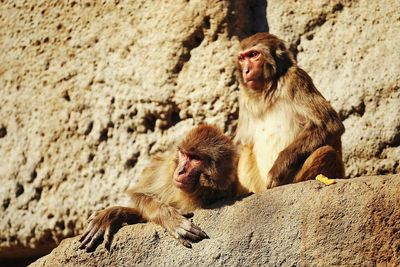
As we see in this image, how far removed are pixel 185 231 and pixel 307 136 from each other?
1.54 m

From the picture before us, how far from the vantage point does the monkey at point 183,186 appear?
583cm

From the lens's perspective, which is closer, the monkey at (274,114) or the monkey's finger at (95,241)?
the monkey's finger at (95,241)

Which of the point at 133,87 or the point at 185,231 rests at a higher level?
the point at 185,231

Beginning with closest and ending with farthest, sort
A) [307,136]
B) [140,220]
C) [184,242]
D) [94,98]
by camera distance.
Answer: [184,242]
[140,220]
[307,136]
[94,98]

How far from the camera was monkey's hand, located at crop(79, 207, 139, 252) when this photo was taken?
18.4 feet

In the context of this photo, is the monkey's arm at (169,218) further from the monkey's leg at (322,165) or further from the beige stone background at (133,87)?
the beige stone background at (133,87)

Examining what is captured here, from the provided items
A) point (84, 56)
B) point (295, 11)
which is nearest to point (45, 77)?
point (84, 56)

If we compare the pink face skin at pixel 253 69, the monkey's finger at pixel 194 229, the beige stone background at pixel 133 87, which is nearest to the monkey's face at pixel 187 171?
the monkey's finger at pixel 194 229

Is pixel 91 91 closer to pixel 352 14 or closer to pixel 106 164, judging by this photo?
pixel 106 164

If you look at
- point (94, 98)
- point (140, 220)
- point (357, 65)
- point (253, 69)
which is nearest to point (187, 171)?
point (140, 220)

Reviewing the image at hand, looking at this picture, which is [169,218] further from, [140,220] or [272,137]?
[272,137]

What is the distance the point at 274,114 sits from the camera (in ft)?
22.6

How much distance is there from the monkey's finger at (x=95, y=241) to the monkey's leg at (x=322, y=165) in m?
1.49

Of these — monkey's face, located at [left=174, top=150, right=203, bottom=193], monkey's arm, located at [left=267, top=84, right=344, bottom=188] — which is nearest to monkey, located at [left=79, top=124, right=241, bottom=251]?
monkey's face, located at [left=174, top=150, right=203, bottom=193]
